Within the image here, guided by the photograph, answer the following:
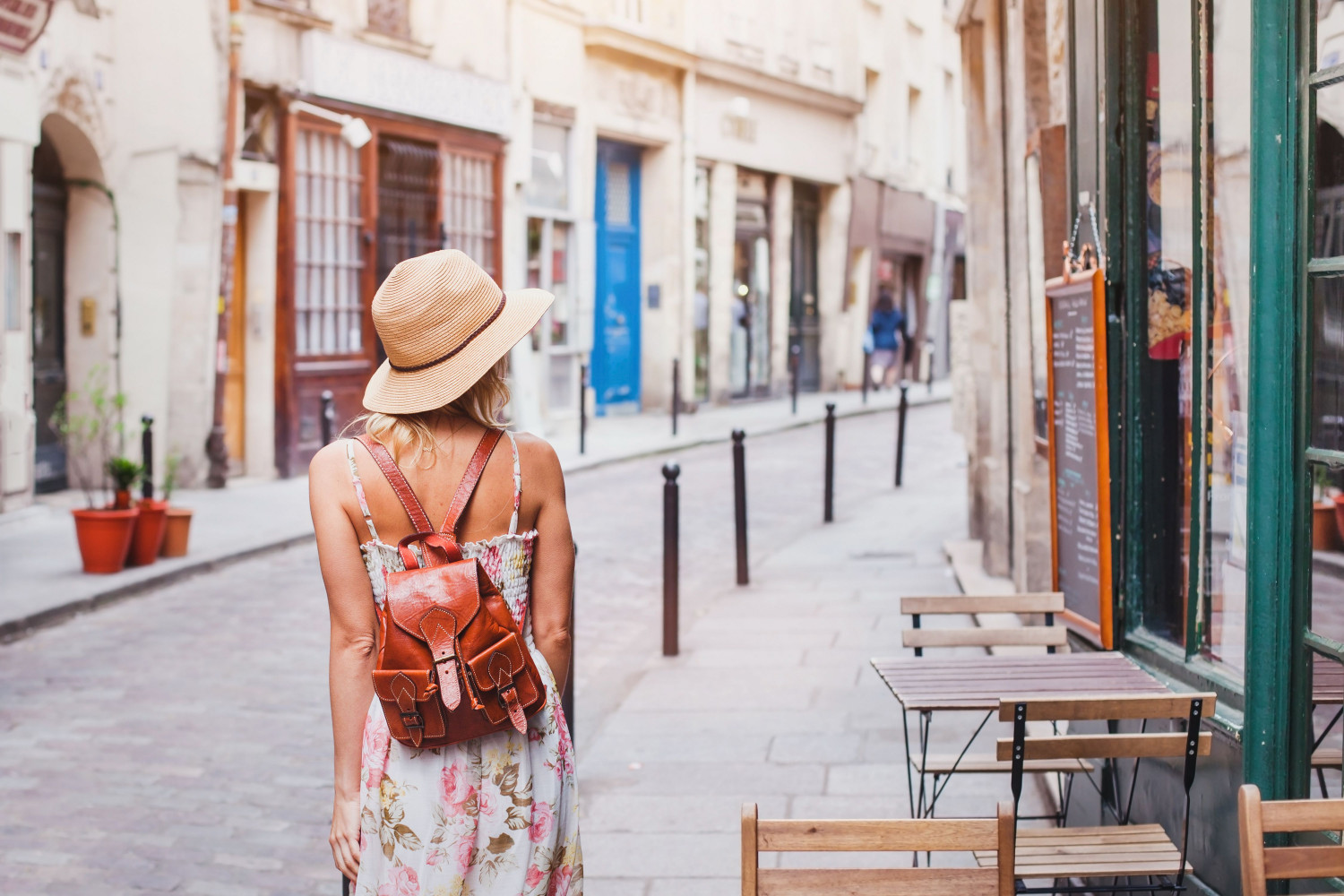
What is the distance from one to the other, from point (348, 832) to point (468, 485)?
0.65 meters

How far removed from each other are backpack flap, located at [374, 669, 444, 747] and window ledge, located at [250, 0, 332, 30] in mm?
12701

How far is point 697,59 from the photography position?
2298 centimetres

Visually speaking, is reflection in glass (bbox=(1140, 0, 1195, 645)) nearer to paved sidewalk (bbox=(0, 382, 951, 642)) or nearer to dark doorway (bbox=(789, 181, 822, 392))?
paved sidewalk (bbox=(0, 382, 951, 642))

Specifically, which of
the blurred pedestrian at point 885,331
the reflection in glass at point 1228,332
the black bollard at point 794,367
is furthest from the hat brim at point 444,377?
the blurred pedestrian at point 885,331

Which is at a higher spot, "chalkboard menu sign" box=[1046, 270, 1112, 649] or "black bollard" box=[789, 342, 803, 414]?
"black bollard" box=[789, 342, 803, 414]

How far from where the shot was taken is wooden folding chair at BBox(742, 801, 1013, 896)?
8.84 feet

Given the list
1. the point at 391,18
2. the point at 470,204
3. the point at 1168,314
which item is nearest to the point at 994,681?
the point at 1168,314

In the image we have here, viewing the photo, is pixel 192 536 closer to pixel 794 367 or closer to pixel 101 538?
pixel 101 538

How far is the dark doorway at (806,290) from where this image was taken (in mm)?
27703

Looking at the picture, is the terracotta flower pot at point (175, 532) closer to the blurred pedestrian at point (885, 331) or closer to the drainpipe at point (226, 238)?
the drainpipe at point (226, 238)

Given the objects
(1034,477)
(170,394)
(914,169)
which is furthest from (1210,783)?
(914,169)

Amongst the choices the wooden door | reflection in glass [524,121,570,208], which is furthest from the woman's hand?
reflection in glass [524,121,570,208]

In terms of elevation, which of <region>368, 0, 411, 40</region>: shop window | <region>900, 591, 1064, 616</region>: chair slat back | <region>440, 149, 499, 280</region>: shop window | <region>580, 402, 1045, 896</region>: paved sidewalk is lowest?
<region>580, 402, 1045, 896</region>: paved sidewalk

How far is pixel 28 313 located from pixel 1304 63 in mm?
10414
